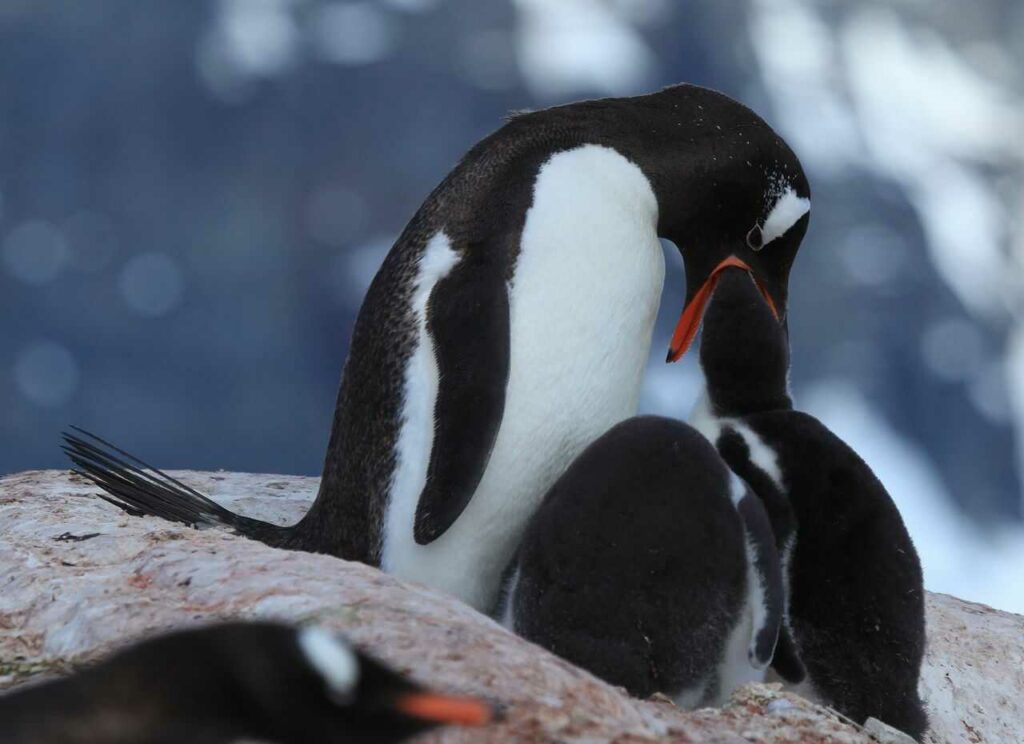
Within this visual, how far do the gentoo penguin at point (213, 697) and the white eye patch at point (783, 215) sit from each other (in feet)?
7.47

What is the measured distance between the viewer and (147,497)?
3.53 metres

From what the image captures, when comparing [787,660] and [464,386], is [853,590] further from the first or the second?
[464,386]

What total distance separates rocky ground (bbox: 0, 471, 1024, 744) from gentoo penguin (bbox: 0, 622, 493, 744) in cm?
44

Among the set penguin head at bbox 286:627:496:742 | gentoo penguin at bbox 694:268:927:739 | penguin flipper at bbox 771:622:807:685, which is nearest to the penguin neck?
gentoo penguin at bbox 694:268:927:739

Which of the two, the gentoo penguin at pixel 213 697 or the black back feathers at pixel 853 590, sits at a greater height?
the black back feathers at pixel 853 590

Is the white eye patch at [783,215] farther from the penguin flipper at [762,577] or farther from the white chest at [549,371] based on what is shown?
the penguin flipper at [762,577]

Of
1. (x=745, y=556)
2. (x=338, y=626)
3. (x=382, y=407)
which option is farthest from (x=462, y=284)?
(x=338, y=626)

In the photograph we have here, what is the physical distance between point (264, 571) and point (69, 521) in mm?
1084

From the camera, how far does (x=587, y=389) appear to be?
10.2 feet

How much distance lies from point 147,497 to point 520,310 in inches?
46.3

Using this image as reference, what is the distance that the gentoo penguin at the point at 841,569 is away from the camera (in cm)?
276

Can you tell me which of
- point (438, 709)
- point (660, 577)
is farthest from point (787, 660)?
point (438, 709)

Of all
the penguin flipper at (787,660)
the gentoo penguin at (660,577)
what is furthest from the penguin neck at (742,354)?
the penguin flipper at (787,660)

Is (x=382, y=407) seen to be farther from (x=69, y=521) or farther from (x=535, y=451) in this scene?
(x=69, y=521)
